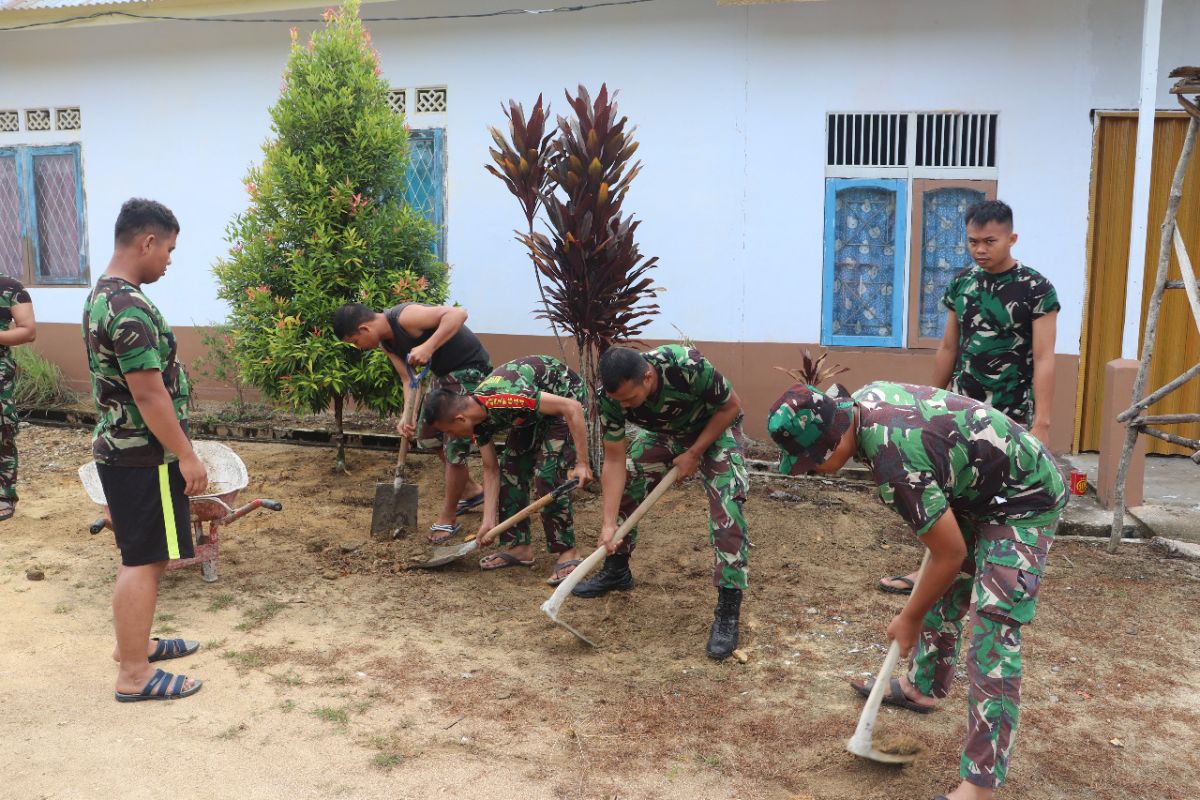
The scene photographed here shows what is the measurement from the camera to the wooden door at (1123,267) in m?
6.76

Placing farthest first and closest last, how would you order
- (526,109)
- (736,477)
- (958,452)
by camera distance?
(526,109) → (736,477) → (958,452)

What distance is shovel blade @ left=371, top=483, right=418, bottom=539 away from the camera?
5.61 meters

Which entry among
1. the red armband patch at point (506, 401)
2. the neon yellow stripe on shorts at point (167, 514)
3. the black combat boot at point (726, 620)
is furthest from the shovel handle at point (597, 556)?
the neon yellow stripe on shorts at point (167, 514)

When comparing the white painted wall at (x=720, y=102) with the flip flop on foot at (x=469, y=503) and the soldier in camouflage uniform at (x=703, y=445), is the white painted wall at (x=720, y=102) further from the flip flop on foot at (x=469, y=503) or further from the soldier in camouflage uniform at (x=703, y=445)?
the soldier in camouflage uniform at (x=703, y=445)

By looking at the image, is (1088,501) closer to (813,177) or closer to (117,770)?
(813,177)

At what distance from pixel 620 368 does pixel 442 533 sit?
2333mm

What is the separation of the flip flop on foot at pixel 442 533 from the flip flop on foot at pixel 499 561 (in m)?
0.44

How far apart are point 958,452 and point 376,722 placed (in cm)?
224

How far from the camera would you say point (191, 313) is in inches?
344

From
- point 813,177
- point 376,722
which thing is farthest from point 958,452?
point 813,177

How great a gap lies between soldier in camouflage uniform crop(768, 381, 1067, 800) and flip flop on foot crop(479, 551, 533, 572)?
103 inches

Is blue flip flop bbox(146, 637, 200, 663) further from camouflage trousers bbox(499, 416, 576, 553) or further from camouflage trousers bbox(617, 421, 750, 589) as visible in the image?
camouflage trousers bbox(617, 421, 750, 589)

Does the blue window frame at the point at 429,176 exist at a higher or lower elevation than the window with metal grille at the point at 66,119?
lower

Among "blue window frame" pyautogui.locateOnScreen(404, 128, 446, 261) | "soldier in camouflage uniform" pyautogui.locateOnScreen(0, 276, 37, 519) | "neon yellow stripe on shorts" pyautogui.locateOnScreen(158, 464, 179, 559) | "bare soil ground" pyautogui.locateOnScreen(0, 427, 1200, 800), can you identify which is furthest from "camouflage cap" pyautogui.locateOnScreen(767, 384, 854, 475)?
"blue window frame" pyautogui.locateOnScreen(404, 128, 446, 261)
